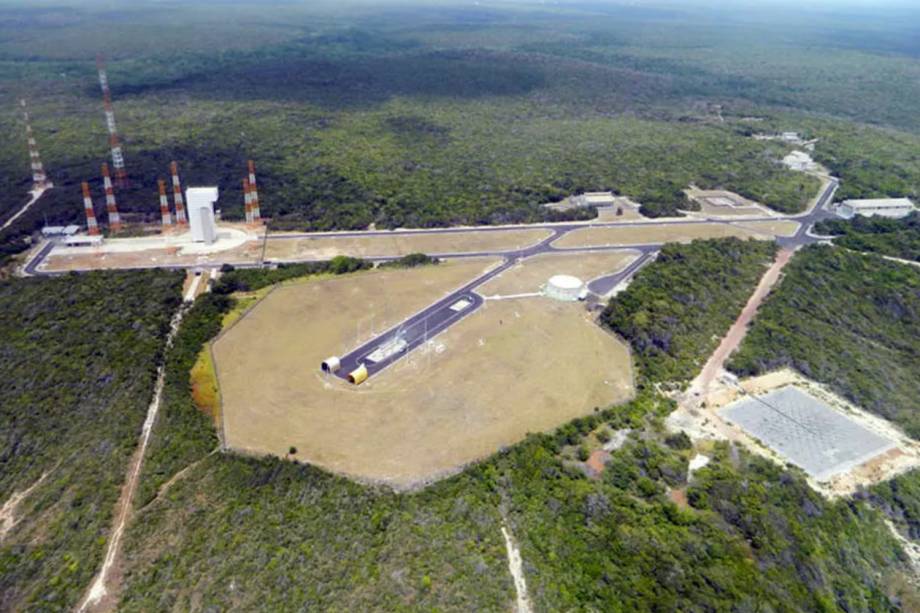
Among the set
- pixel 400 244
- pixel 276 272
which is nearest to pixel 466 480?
pixel 276 272

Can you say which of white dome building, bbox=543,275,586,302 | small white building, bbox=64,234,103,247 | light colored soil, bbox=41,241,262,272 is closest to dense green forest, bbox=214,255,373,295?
light colored soil, bbox=41,241,262,272

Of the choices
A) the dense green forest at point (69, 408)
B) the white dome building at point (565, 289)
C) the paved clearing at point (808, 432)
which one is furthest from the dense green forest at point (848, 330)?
the dense green forest at point (69, 408)

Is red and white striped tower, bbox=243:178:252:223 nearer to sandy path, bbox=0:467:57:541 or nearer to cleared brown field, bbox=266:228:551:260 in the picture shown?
cleared brown field, bbox=266:228:551:260

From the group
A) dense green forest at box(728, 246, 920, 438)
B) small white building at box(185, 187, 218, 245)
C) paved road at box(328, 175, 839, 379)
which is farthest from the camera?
small white building at box(185, 187, 218, 245)

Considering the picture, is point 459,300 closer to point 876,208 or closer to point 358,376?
point 358,376

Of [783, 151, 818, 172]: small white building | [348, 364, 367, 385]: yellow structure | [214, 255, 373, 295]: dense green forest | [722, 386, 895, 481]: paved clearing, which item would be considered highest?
[783, 151, 818, 172]: small white building

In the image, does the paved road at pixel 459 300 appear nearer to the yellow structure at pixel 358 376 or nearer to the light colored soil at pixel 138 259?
the yellow structure at pixel 358 376

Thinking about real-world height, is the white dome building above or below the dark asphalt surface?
above

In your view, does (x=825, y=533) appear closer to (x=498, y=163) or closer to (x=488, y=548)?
(x=488, y=548)
